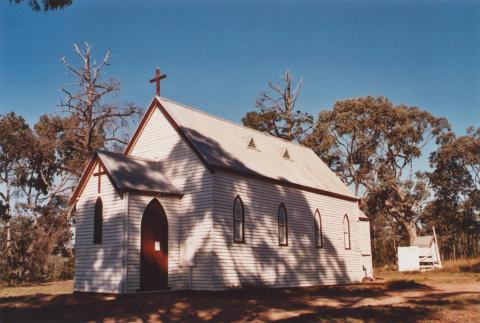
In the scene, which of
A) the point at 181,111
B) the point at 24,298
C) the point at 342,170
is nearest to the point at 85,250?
the point at 24,298

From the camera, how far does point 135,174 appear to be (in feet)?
73.3

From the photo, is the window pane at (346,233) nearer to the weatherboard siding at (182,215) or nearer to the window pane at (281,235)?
the window pane at (281,235)

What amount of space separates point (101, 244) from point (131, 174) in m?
3.24

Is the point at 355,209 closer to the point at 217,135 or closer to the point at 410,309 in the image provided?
the point at 217,135

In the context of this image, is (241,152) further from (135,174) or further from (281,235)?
(135,174)

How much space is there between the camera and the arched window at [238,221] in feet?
77.0

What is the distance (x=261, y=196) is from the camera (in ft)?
83.0

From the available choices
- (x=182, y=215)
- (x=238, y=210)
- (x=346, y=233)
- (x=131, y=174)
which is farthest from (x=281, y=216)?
(x=131, y=174)

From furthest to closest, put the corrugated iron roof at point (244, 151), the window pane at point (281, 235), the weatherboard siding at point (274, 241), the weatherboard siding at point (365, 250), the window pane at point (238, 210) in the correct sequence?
1. the weatherboard siding at point (365, 250)
2. the window pane at point (281, 235)
3. the corrugated iron roof at point (244, 151)
4. the window pane at point (238, 210)
5. the weatherboard siding at point (274, 241)

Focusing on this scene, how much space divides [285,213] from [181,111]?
25.2 feet

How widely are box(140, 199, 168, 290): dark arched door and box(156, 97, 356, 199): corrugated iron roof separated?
326cm

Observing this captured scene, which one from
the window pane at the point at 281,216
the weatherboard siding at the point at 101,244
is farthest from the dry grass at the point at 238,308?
the window pane at the point at 281,216

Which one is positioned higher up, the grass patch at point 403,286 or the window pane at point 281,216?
the window pane at point 281,216

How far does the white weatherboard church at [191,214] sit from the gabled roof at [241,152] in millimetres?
92
